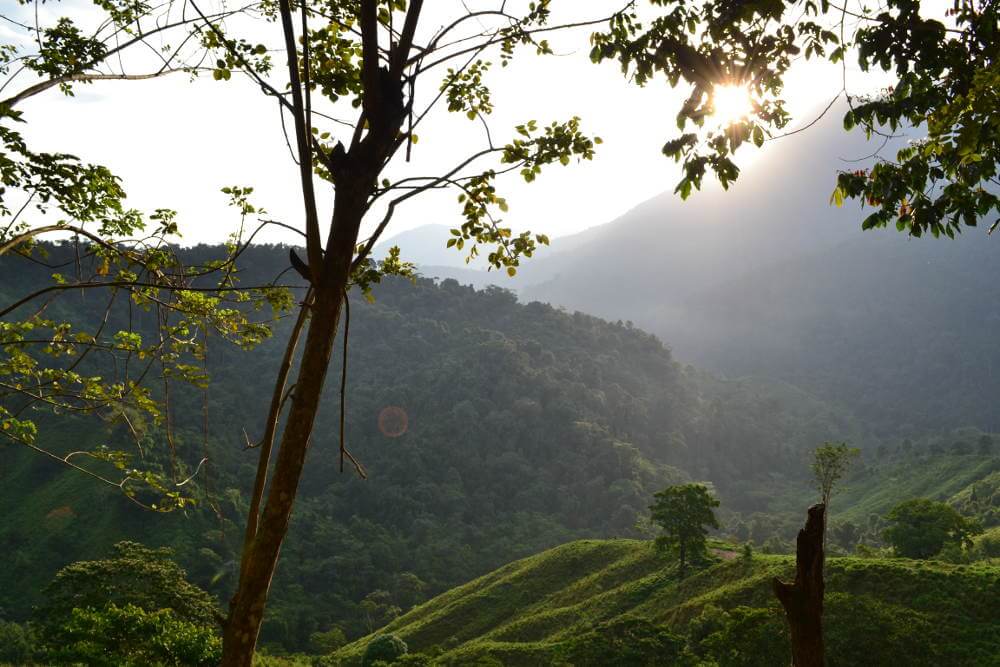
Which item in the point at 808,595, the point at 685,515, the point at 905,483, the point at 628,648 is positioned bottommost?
the point at 905,483

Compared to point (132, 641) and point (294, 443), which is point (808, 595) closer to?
point (294, 443)

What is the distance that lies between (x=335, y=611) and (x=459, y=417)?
44.3 metres

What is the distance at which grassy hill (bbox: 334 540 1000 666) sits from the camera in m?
22.1

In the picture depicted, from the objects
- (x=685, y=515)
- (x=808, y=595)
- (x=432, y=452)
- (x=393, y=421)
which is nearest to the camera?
(x=808, y=595)

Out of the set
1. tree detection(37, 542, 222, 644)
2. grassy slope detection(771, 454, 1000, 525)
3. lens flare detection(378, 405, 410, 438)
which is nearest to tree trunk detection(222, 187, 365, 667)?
tree detection(37, 542, 222, 644)

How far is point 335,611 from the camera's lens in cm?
6231

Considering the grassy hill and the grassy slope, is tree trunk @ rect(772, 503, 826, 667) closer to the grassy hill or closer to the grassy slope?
the grassy hill

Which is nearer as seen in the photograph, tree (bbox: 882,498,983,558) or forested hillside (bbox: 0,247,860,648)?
tree (bbox: 882,498,983,558)

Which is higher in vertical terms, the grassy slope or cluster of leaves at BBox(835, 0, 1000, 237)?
cluster of leaves at BBox(835, 0, 1000, 237)

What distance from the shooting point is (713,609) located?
28.2m

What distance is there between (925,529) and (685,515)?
15.1 meters

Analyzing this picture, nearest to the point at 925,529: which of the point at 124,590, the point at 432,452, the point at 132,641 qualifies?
the point at 132,641

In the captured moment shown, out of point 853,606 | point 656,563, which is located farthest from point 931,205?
point 656,563

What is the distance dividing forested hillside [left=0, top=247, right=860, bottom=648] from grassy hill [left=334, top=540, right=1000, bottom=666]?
22041 millimetres
